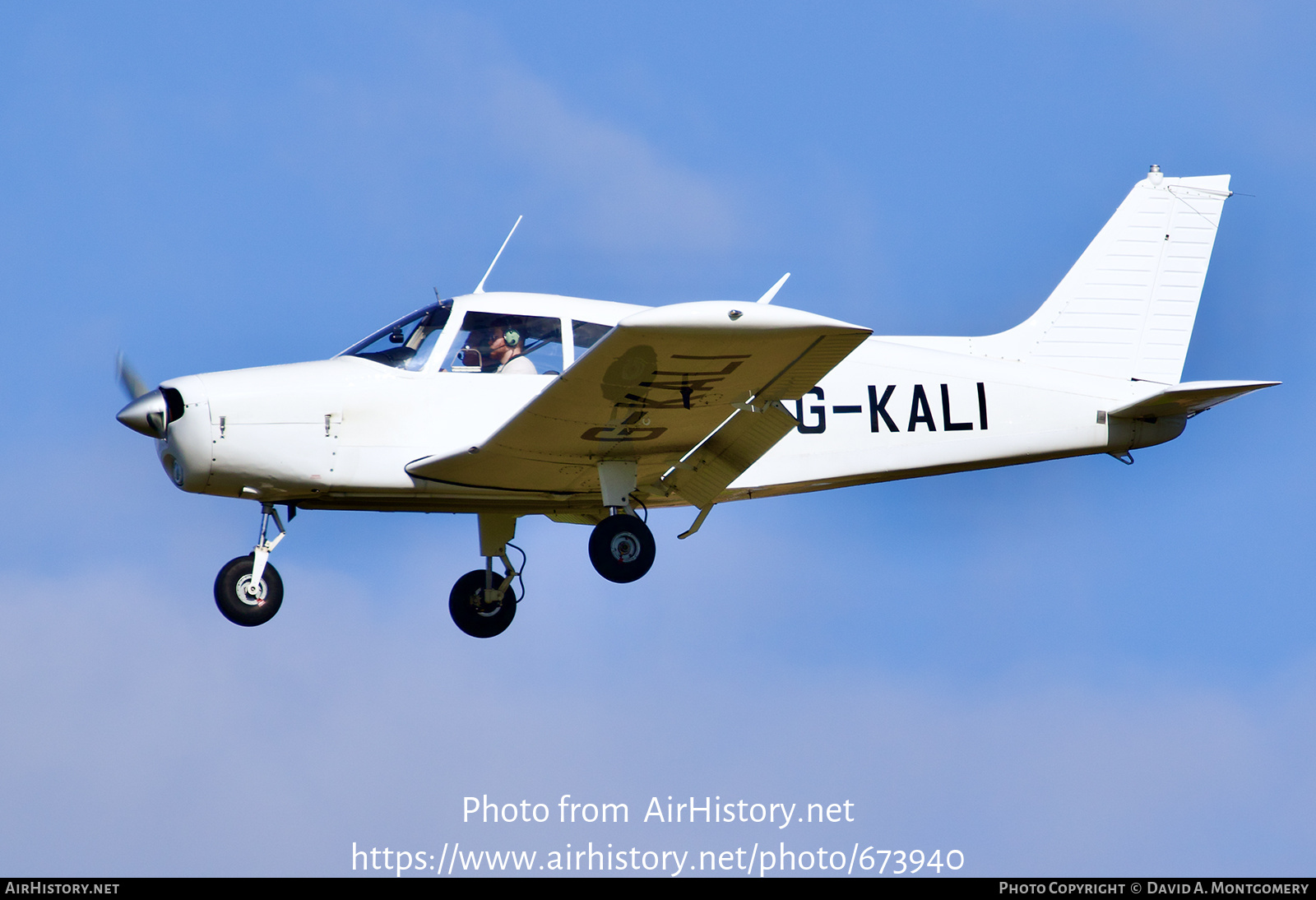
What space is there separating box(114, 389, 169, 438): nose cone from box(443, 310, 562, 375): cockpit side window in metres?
1.99

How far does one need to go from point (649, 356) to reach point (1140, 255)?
609 cm

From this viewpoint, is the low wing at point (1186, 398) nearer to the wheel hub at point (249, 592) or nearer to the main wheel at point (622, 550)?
the main wheel at point (622, 550)

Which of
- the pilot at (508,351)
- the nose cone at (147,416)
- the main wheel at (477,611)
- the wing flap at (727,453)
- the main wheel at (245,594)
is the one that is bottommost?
the main wheel at (477,611)

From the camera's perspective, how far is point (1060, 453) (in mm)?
12648

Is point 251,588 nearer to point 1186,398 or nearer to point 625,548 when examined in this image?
point 625,548

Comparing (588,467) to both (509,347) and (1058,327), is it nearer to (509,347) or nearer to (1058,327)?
(509,347)

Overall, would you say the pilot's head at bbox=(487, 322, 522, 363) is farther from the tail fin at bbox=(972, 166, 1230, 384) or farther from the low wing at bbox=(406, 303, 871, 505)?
the tail fin at bbox=(972, 166, 1230, 384)

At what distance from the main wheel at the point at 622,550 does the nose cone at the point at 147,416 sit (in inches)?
122

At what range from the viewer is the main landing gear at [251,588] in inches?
426

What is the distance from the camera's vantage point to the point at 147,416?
1064 cm

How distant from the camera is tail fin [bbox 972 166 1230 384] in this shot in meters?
13.1

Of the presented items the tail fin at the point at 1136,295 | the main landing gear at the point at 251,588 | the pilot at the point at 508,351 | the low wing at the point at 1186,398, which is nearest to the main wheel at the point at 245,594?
the main landing gear at the point at 251,588

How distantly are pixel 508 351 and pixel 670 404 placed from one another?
59.9 inches

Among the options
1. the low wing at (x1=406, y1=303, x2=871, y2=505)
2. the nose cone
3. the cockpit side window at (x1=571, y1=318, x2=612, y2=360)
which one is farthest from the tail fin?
the nose cone
